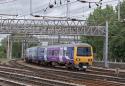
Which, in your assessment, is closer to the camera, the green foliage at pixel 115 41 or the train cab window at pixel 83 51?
the train cab window at pixel 83 51

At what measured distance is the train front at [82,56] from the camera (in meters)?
36.0

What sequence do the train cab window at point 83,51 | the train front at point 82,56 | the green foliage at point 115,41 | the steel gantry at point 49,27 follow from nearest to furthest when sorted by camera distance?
the train front at point 82,56, the train cab window at point 83,51, the steel gantry at point 49,27, the green foliage at point 115,41

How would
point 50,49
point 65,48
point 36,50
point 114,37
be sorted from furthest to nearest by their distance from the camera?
point 114,37 → point 36,50 → point 50,49 → point 65,48

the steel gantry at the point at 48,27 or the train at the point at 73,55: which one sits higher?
A: the steel gantry at the point at 48,27

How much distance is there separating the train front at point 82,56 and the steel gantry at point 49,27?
21392 mm

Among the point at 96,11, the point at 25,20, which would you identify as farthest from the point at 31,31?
the point at 96,11

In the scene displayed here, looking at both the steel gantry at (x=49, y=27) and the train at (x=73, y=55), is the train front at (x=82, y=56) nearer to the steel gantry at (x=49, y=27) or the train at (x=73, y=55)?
the train at (x=73, y=55)

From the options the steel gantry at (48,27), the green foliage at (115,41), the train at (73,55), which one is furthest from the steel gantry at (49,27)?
the train at (73,55)

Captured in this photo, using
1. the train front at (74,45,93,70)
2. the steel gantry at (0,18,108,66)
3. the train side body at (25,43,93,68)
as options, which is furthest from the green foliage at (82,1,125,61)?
the train front at (74,45,93,70)

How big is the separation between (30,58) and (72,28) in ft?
28.3

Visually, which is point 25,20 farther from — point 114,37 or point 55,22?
point 114,37

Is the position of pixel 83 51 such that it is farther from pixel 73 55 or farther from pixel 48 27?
pixel 48 27

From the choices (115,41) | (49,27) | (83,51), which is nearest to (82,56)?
(83,51)

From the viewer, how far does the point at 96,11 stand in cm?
9488
